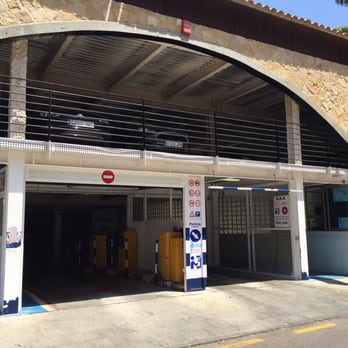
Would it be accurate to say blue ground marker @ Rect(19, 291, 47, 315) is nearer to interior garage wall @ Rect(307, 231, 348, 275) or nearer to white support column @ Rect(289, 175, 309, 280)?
white support column @ Rect(289, 175, 309, 280)

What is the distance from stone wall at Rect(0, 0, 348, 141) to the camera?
27.9 feet

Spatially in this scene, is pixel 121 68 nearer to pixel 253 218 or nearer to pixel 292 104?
pixel 292 104

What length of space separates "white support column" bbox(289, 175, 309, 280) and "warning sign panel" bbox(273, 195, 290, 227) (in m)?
0.16

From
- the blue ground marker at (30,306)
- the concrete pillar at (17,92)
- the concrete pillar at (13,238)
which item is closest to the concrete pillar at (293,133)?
the concrete pillar at (17,92)

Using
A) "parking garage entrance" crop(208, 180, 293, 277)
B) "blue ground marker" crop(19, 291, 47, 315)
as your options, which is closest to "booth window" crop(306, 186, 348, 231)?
"parking garage entrance" crop(208, 180, 293, 277)

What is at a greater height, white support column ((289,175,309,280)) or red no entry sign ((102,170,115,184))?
red no entry sign ((102,170,115,184))

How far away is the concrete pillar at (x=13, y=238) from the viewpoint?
7949 millimetres

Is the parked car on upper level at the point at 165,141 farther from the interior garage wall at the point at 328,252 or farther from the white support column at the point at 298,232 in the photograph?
the interior garage wall at the point at 328,252

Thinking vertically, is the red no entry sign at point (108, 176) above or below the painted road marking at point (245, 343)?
above

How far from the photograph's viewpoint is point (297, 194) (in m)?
12.3

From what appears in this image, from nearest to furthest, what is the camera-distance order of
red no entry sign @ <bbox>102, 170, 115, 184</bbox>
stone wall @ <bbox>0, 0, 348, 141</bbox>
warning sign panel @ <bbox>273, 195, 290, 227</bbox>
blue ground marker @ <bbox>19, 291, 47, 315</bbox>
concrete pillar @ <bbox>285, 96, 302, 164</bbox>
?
blue ground marker @ <bbox>19, 291, 47, 315</bbox> → stone wall @ <bbox>0, 0, 348, 141</bbox> → red no entry sign @ <bbox>102, 170, 115, 184</bbox> → concrete pillar @ <bbox>285, 96, 302, 164</bbox> → warning sign panel @ <bbox>273, 195, 290, 227</bbox>

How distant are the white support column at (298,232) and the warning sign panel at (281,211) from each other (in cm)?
16

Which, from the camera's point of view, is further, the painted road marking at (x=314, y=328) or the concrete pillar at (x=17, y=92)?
the concrete pillar at (x=17, y=92)

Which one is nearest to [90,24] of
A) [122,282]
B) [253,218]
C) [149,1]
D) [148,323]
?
[149,1]
